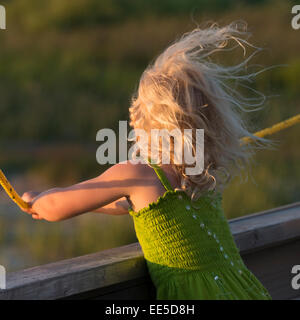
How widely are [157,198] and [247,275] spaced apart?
363 millimetres

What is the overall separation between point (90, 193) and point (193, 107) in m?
0.38

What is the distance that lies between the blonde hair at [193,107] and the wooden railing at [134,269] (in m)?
0.28

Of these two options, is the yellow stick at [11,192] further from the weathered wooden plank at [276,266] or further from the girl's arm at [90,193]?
the weathered wooden plank at [276,266]

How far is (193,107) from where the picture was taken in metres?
1.90

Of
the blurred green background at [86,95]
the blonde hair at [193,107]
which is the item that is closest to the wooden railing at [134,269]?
the blonde hair at [193,107]

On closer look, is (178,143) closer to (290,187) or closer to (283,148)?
(290,187)

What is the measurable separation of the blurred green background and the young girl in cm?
66

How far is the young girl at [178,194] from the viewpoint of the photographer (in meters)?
1.86

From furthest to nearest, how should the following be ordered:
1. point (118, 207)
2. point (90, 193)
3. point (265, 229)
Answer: point (265, 229) → point (118, 207) → point (90, 193)

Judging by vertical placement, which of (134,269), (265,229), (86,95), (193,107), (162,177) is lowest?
(134,269)

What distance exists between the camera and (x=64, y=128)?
8.66 m

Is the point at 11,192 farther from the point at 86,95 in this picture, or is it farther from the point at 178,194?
the point at 86,95

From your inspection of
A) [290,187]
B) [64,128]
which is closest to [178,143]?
[290,187]

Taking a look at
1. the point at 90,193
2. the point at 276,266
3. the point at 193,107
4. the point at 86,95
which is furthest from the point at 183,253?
the point at 86,95
